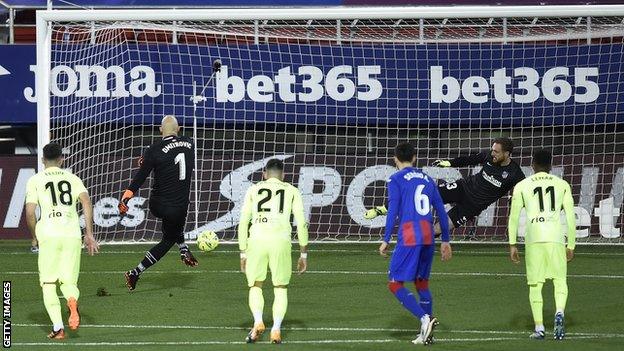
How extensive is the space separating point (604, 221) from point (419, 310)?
35.2 ft

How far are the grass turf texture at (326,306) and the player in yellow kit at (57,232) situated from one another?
39 cm

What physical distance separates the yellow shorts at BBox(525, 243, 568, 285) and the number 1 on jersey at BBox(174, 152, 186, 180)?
17.0 feet

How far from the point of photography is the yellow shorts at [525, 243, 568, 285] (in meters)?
12.4

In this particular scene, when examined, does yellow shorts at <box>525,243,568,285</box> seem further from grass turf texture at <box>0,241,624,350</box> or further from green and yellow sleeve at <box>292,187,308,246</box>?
green and yellow sleeve at <box>292,187,308,246</box>

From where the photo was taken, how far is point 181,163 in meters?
16.1

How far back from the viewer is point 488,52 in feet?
71.1

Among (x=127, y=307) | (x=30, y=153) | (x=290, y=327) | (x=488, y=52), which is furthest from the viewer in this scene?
(x=30, y=153)

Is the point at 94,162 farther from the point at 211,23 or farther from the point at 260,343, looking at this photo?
the point at 260,343

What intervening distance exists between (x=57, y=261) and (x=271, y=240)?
2.02 meters

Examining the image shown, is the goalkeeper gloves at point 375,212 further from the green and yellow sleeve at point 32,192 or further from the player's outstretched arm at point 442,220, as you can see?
the green and yellow sleeve at point 32,192

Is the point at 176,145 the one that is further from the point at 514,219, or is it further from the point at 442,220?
the point at 514,219

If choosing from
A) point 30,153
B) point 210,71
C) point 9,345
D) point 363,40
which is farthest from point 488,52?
point 9,345

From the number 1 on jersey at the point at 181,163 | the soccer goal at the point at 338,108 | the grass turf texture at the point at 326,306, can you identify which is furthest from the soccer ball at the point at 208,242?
the number 1 on jersey at the point at 181,163

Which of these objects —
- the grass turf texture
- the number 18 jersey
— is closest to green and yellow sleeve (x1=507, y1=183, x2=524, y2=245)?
the grass turf texture
